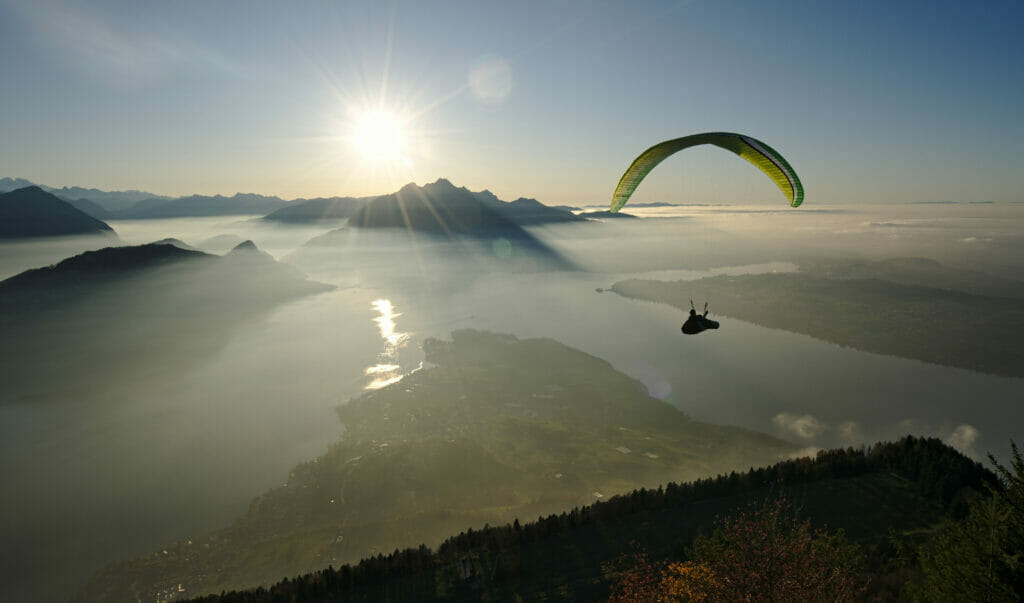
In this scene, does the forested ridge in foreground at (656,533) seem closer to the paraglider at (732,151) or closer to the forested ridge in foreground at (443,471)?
the forested ridge in foreground at (443,471)

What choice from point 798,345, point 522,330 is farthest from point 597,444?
point 798,345

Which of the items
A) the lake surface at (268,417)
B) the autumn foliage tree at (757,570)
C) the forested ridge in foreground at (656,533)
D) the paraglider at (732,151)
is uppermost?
the paraglider at (732,151)

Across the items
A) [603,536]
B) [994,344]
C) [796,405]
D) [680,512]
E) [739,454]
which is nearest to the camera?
[603,536]

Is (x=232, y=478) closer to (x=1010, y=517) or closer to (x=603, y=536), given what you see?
(x=603, y=536)

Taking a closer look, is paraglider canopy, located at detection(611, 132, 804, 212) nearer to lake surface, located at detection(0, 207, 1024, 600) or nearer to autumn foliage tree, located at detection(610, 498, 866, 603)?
autumn foliage tree, located at detection(610, 498, 866, 603)

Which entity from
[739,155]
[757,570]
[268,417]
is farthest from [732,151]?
[268,417]

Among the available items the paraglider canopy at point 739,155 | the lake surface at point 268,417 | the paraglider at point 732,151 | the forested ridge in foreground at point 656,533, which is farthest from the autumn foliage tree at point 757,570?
the lake surface at point 268,417

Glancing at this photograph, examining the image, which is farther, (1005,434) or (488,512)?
(1005,434)
